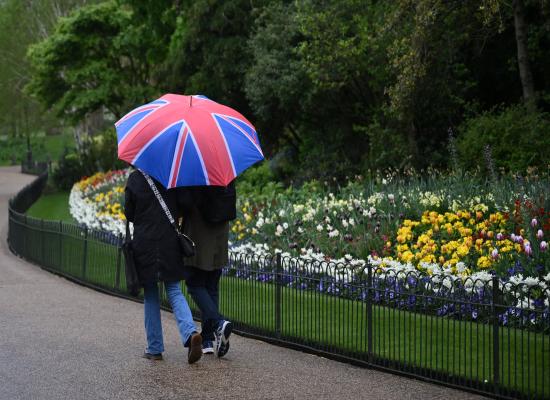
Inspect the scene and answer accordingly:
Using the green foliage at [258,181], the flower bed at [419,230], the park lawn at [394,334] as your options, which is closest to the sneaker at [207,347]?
the park lawn at [394,334]

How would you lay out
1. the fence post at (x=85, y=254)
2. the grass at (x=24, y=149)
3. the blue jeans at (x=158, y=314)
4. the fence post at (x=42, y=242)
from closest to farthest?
the blue jeans at (x=158, y=314)
the fence post at (x=85, y=254)
the fence post at (x=42, y=242)
the grass at (x=24, y=149)

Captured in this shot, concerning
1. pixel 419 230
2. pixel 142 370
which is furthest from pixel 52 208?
pixel 142 370

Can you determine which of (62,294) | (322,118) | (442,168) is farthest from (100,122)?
(62,294)

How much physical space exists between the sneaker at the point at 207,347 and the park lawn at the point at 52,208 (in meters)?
20.4

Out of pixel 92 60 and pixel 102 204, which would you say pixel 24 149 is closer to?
pixel 92 60

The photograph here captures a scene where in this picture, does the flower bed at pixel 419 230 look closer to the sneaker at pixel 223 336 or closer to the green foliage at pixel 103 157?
the sneaker at pixel 223 336

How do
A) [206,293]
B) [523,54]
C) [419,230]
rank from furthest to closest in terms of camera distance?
1. [523,54]
2. [419,230]
3. [206,293]

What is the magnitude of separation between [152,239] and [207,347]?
1.20 meters

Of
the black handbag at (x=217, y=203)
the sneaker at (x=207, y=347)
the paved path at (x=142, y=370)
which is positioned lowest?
the paved path at (x=142, y=370)

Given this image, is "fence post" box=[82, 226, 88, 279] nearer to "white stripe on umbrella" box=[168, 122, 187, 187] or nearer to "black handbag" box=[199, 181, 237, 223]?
"black handbag" box=[199, 181, 237, 223]

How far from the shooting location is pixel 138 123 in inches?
326

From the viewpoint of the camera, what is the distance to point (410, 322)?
8.48 meters

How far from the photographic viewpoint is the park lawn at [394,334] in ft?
24.5

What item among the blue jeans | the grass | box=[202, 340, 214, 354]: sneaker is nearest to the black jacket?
the blue jeans
